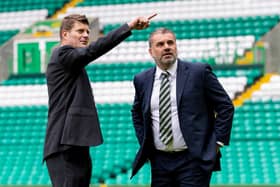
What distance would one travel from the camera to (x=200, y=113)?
3.26 meters

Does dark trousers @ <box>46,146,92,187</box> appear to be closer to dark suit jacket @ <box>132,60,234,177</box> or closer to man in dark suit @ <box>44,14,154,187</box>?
man in dark suit @ <box>44,14,154,187</box>

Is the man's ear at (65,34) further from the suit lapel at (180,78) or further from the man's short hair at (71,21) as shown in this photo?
the suit lapel at (180,78)

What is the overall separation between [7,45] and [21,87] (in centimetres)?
120

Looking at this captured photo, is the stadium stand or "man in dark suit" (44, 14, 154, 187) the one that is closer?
"man in dark suit" (44, 14, 154, 187)

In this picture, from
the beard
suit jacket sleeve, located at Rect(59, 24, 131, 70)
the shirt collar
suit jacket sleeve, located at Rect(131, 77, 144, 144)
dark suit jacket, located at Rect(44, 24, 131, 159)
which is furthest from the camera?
suit jacket sleeve, located at Rect(131, 77, 144, 144)

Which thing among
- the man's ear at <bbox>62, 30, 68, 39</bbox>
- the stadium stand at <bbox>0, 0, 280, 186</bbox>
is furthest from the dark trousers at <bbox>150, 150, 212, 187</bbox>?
the stadium stand at <bbox>0, 0, 280, 186</bbox>

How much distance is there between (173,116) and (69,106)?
534 mm

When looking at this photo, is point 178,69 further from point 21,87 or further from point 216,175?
point 21,87

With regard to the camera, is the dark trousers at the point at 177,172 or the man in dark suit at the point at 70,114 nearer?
the man in dark suit at the point at 70,114

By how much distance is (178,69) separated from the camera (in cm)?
333

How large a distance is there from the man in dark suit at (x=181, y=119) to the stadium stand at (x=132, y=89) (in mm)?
4807

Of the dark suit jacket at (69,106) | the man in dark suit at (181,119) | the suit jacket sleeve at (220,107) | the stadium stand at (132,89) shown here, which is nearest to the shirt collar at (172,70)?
the man in dark suit at (181,119)

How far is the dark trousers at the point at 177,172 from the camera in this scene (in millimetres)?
3221

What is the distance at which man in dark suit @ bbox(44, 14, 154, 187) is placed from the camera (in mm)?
3102
